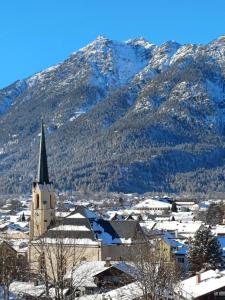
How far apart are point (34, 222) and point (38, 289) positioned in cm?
3773

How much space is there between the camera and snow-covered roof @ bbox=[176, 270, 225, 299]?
56.8 m

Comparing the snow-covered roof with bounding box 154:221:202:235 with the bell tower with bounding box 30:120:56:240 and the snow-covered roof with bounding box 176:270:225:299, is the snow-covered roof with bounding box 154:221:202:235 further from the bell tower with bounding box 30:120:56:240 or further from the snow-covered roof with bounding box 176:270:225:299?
the snow-covered roof with bounding box 176:270:225:299

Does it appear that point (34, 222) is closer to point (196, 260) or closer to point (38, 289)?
point (196, 260)

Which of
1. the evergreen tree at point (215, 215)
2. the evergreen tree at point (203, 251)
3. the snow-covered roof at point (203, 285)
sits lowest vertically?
the snow-covered roof at point (203, 285)

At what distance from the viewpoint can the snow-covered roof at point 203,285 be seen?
56812 mm

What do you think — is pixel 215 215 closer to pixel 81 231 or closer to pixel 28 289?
pixel 81 231

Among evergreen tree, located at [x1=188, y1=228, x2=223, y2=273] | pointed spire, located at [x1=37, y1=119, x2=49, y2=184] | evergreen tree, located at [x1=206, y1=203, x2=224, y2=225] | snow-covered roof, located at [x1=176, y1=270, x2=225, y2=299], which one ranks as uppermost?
pointed spire, located at [x1=37, y1=119, x2=49, y2=184]

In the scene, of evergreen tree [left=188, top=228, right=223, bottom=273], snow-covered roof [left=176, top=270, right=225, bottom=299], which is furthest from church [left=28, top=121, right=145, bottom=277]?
snow-covered roof [left=176, top=270, right=225, bottom=299]

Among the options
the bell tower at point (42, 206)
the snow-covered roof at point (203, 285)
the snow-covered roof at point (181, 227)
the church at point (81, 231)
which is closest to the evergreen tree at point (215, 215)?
the snow-covered roof at point (181, 227)

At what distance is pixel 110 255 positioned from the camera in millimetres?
87500

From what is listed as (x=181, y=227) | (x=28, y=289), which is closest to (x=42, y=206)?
(x=28, y=289)

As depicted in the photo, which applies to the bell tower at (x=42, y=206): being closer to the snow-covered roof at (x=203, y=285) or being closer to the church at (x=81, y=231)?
the church at (x=81, y=231)

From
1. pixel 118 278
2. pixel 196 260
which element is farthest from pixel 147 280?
pixel 196 260

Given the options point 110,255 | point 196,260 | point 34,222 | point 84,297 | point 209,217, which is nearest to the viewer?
point 84,297
